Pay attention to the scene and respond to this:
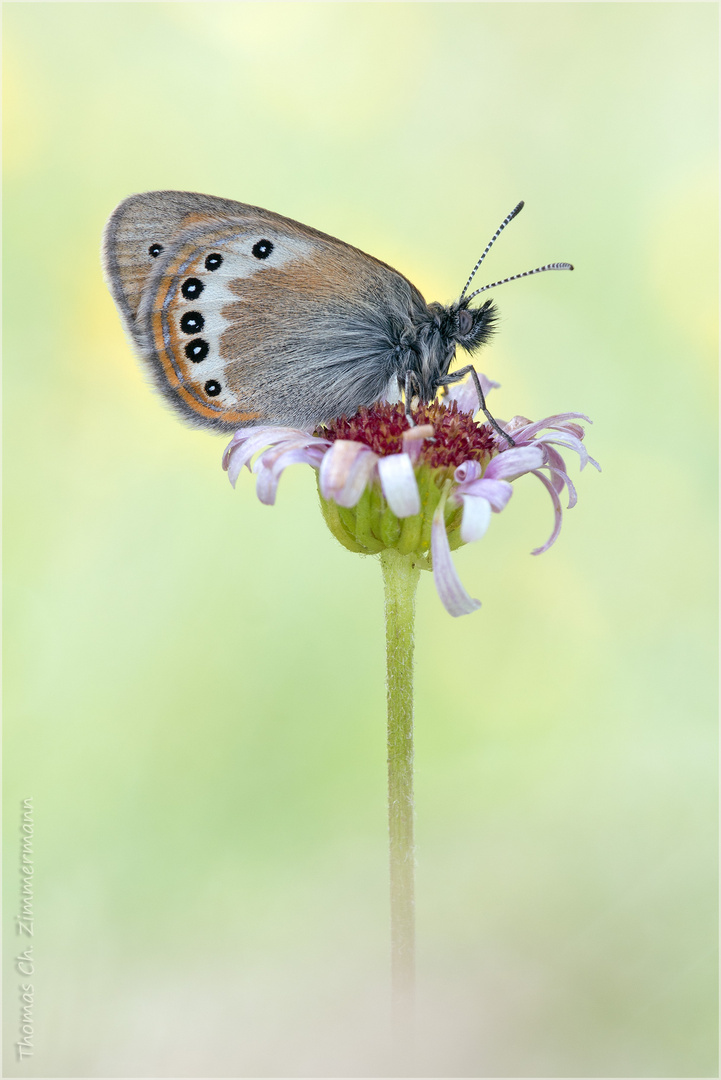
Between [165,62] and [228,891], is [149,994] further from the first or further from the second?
[165,62]

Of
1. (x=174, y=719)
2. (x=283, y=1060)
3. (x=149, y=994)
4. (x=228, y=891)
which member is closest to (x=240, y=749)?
(x=174, y=719)

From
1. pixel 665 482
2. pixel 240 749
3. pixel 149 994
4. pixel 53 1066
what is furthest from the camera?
A: pixel 665 482

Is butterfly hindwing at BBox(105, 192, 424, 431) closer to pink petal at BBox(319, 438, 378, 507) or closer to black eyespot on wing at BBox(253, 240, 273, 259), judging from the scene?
black eyespot on wing at BBox(253, 240, 273, 259)

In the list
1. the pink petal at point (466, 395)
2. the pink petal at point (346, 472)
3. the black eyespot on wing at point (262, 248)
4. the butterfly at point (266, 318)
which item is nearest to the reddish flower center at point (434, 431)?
the butterfly at point (266, 318)

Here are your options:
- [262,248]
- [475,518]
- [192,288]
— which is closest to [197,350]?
[192,288]

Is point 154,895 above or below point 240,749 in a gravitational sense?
below

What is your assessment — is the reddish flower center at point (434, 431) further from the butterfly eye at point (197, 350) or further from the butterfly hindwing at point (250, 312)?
the butterfly eye at point (197, 350)

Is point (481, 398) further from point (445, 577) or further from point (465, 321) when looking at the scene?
point (445, 577)

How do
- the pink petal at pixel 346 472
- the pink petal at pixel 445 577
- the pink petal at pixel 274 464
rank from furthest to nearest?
the pink petal at pixel 274 464 → the pink petal at pixel 346 472 → the pink petal at pixel 445 577
